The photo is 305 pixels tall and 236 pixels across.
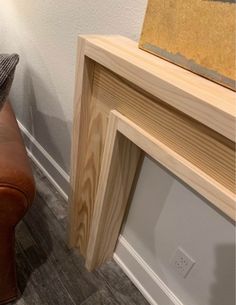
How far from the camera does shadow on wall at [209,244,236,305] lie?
0.76 m

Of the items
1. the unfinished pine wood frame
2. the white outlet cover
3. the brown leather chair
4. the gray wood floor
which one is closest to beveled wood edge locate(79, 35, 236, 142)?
the unfinished pine wood frame

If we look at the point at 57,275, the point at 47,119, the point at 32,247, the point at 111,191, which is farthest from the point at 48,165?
the point at 111,191

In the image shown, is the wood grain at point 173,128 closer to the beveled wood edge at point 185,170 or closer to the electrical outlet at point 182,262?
the beveled wood edge at point 185,170

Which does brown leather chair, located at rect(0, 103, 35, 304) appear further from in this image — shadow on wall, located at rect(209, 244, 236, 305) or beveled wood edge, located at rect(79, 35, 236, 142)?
shadow on wall, located at rect(209, 244, 236, 305)

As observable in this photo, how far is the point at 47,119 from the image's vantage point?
1.44m

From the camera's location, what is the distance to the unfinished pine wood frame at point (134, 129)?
0.51 m

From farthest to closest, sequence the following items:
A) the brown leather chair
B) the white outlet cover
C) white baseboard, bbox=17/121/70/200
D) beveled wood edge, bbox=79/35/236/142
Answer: white baseboard, bbox=17/121/70/200
the white outlet cover
the brown leather chair
beveled wood edge, bbox=79/35/236/142

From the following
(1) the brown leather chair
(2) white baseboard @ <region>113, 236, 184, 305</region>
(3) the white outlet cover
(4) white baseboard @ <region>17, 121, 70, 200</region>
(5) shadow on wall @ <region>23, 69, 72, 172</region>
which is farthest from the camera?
(4) white baseboard @ <region>17, 121, 70, 200</region>

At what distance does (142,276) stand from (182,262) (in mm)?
293

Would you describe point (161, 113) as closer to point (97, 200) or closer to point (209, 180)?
point (209, 180)

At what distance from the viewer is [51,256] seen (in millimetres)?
1243

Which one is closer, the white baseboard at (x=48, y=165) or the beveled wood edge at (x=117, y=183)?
the beveled wood edge at (x=117, y=183)

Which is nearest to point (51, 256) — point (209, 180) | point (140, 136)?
point (140, 136)

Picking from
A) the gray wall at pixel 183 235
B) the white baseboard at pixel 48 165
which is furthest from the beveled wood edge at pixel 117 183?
the white baseboard at pixel 48 165
